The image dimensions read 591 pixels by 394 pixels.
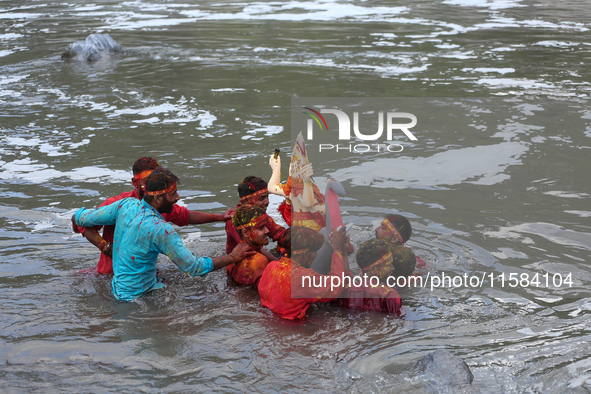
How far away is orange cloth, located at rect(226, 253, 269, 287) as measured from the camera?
5.08 metres

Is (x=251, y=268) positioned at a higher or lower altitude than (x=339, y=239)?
lower

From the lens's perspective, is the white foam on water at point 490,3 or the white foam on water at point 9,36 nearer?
the white foam on water at point 9,36

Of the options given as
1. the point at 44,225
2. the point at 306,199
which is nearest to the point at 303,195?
the point at 306,199

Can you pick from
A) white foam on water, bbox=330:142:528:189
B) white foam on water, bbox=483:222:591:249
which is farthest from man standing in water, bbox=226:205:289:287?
white foam on water, bbox=330:142:528:189

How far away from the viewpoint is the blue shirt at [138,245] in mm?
4578

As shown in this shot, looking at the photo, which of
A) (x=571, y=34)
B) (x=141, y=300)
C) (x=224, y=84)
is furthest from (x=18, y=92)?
(x=571, y=34)

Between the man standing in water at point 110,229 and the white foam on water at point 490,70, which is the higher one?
the white foam on water at point 490,70

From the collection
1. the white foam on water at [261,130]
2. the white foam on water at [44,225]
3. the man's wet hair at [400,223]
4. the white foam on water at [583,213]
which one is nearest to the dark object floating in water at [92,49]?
the white foam on water at [261,130]

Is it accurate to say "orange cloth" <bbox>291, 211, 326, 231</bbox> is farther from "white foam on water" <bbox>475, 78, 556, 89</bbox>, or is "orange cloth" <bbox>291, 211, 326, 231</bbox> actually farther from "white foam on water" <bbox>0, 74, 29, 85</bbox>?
"white foam on water" <bbox>0, 74, 29, 85</bbox>

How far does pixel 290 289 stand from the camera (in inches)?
178

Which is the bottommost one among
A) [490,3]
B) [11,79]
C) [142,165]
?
[142,165]

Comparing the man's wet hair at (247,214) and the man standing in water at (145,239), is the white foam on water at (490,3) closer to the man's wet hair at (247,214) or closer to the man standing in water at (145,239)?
the man's wet hair at (247,214)

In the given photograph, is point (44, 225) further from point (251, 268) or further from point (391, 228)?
point (391, 228)

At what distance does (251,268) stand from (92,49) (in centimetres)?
1204
